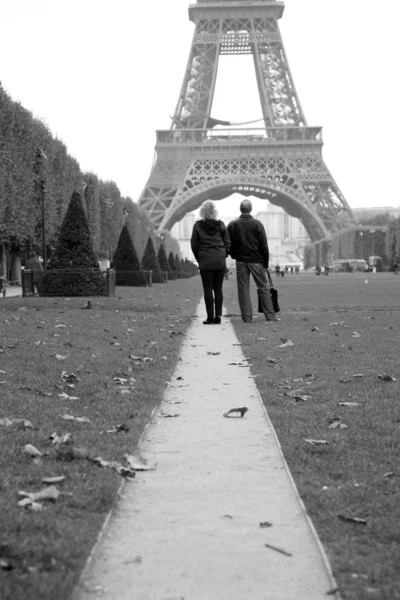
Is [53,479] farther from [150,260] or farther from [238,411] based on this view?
[150,260]

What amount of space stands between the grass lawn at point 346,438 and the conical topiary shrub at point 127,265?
26701mm

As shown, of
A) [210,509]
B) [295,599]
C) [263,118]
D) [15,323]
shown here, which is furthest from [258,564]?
[263,118]

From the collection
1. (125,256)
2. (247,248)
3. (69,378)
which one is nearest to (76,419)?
(69,378)

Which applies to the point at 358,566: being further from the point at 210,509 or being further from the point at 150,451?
the point at 150,451

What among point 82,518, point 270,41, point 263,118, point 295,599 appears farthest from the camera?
point 263,118

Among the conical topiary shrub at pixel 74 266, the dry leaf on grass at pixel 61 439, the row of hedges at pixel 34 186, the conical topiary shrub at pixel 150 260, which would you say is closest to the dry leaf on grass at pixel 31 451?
the dry leaf on grass at pixel 61 439

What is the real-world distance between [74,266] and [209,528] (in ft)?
75.8

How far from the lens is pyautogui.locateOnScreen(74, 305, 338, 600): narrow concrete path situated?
321 cm

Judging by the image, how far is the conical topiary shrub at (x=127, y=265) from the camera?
3947 cm

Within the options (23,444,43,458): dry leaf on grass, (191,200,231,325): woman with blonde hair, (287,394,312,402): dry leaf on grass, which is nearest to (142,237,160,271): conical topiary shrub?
(191,200,231,325): woman with blonde hair

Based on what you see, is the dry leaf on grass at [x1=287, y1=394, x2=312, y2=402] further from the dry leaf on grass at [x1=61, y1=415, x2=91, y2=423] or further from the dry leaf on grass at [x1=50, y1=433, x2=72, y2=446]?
the dry leaf on grass at [x1=50, y1=433, x2=72, y2=446]

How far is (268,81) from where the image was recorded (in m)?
93.4

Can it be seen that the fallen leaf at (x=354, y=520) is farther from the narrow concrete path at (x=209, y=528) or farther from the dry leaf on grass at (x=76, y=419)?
the dry leaf on grass at (x=76, y=419)

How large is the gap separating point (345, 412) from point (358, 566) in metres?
3.22
